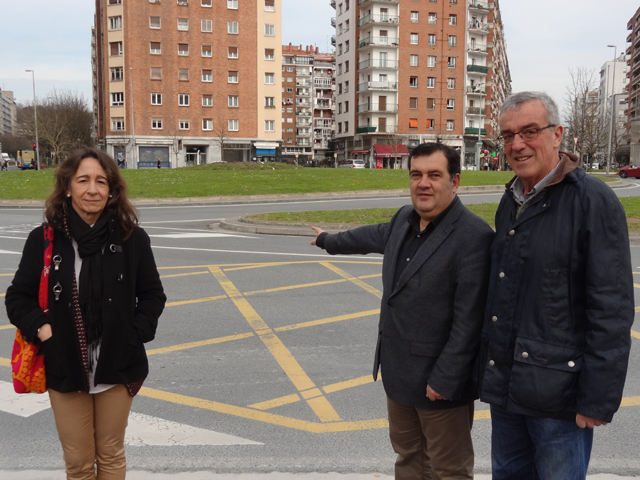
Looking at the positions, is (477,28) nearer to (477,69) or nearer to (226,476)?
(477,69)

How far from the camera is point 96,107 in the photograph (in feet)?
277

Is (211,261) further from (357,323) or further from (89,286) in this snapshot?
(89,286)

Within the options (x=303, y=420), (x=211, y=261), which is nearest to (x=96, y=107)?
(x=211, y=261)

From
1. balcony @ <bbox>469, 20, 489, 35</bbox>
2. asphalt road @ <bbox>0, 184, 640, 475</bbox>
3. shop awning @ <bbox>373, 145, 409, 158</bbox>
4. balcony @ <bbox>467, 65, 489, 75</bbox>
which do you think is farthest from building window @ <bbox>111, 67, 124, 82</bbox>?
asphalt road @ <bbox>0, 184, 640, 475</bbox>

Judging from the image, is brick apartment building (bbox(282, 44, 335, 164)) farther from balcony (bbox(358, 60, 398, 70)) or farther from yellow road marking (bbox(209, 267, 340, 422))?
yellow road marking (bbox(209, 267, 340, 422))

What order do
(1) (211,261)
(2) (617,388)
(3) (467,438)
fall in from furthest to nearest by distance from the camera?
(1) (211,261) < (3) (467,438) < (2) (617,388)

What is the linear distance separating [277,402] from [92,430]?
1.75m

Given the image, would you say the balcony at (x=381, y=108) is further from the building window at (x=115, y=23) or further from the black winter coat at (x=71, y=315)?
the black winter coat at (x=71, y=315)

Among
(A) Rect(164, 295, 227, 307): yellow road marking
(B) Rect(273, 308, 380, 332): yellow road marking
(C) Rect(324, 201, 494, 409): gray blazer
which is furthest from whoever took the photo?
(A) Rect(164, 295, 227, 307): yellow road marking

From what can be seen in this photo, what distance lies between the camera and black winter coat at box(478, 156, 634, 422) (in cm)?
204

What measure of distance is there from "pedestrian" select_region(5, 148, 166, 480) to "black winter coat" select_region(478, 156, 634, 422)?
5.45 ft

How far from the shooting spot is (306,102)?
5408 inches

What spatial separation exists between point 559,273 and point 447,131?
76.0m

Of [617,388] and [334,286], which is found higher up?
[617,388]
